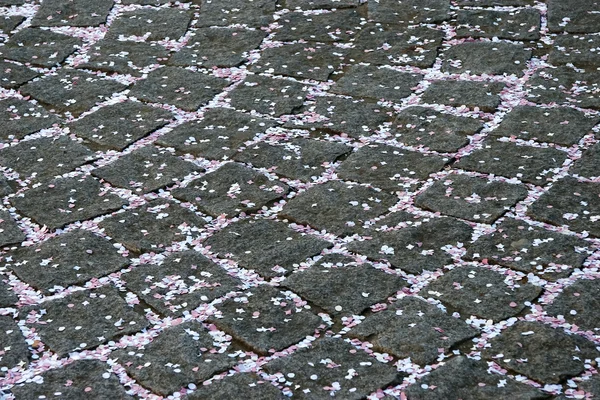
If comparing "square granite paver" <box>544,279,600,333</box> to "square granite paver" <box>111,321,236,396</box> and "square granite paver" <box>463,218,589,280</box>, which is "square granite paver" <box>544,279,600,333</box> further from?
"square granite paver" <box>111,321,236,396</box>

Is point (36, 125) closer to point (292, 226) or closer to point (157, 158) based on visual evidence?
point (157, 158)

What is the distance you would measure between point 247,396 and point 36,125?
9.30ft

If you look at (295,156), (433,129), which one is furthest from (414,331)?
(433,129)

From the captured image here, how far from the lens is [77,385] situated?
332 centimetres

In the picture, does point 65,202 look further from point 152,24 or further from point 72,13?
point 72,13

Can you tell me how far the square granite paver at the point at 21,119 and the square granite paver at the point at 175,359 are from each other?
2.25 m

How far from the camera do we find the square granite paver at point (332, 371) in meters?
3.22

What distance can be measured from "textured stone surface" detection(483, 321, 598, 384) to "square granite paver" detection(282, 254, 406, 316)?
0.56 m

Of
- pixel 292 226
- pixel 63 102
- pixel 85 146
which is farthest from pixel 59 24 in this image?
pixel 292 226

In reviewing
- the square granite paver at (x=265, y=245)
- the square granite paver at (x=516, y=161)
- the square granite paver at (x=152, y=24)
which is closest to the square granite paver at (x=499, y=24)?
the square granite paver at (x=516, y=161)

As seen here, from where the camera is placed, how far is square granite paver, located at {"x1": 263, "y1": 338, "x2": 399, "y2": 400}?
3.22 m

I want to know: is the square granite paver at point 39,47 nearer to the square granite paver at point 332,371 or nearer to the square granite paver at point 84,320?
the square granite paver at point 84,320

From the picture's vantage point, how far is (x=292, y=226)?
427 centimetres

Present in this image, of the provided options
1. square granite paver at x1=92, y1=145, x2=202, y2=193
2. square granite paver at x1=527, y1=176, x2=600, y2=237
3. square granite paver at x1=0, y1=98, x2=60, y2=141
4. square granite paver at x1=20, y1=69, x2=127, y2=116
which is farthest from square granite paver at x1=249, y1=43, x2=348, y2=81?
square granite paver at x1=527, y1=176, x2=600, y2=237
